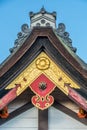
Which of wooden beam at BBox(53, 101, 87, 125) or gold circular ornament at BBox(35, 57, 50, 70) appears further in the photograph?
gold circular ornament at BBox(35, 57, 50, 70)

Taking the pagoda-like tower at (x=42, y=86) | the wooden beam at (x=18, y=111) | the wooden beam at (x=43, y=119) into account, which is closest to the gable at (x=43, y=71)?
the pagoda-like tower at (x=42, y=86)

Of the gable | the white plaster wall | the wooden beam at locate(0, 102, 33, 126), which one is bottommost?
the white plaster wall

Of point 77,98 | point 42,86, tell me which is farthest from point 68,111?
point 42,86

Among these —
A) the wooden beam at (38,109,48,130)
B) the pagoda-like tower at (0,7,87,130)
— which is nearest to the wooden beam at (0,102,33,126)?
the pagoda-like tower at (0,7,87,130)

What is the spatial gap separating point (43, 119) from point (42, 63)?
2.67ft

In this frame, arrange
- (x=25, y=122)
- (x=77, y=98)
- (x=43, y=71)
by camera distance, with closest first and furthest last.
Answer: (x=77, y=98) < (x=25, y=122) < (x=43, y=71)

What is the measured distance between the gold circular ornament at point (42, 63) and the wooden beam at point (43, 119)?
62cm

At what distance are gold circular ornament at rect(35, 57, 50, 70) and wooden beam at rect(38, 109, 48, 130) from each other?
62 centimetres

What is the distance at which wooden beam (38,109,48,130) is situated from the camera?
17.5ft

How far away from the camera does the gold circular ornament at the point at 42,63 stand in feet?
→ 18.2

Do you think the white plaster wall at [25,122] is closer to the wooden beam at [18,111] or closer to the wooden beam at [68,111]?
the wooden beam at [18,111]

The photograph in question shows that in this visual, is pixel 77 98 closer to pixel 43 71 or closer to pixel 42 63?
pixel 43 71

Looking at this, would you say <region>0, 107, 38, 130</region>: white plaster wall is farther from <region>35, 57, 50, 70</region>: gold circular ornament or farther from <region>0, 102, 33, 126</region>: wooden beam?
<region>35, 57, 50, 70</region>: gold circular ornament

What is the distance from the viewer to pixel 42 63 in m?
5.58
